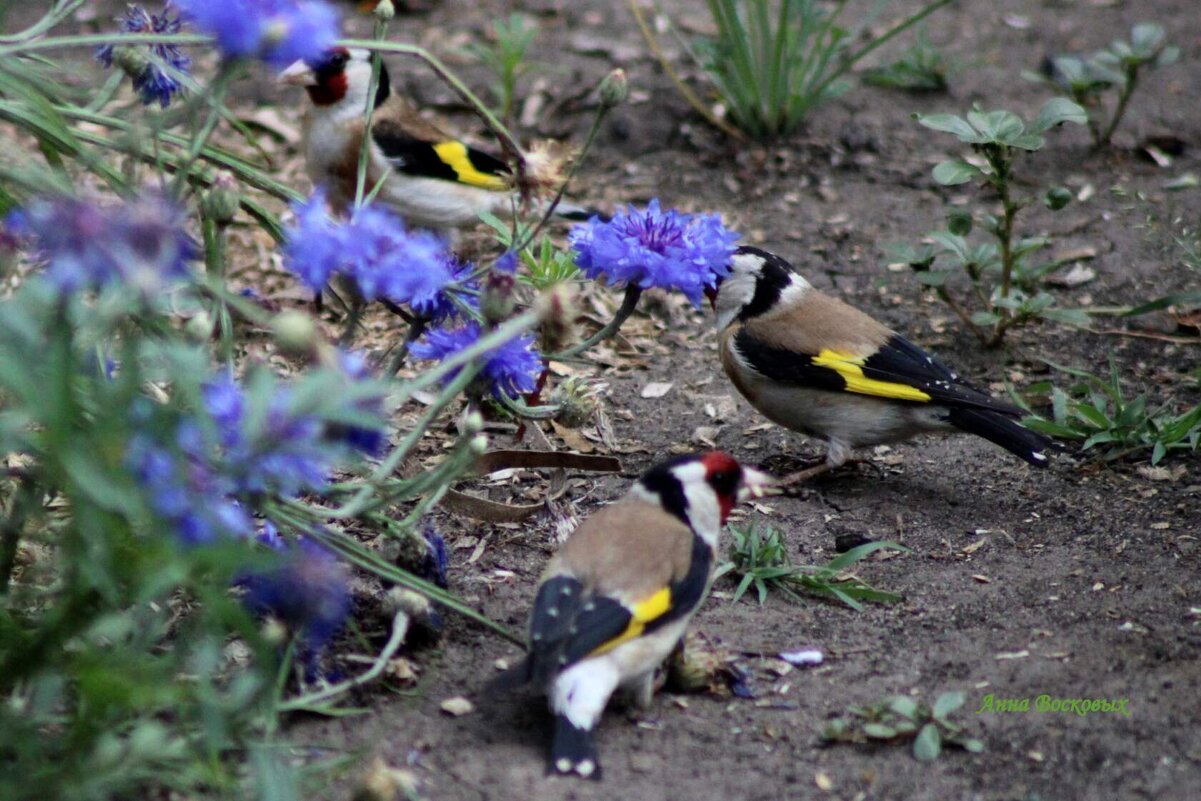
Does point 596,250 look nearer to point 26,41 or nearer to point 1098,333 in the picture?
point 26,41

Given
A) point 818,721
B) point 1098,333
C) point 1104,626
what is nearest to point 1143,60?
point 1098,333

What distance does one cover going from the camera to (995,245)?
5164 mm

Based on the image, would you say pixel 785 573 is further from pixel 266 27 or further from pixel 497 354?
pixel 266 27

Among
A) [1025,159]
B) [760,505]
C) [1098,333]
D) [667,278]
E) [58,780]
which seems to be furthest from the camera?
[1025,159]

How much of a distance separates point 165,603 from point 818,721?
143cm

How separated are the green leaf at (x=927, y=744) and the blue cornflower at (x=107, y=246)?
182cm

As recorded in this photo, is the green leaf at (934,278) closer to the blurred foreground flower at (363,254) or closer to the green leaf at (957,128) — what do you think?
the green leaf at (957,128)

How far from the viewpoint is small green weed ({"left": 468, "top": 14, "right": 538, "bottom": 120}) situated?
6.21 m

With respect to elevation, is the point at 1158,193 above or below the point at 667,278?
below

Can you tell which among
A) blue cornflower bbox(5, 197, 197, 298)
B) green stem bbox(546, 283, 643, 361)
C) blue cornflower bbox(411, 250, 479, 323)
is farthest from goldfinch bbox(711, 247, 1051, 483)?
blue cornflower bbox(5, 197, 197, 298)

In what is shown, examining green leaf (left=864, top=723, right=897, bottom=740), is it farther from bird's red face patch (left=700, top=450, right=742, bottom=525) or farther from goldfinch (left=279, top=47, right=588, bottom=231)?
goldfinch (left=279, top=47, right=588, bottom=231)

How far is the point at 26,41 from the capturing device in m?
2.98

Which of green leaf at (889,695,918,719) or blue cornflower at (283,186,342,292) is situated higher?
blue cornflower at (283,186,342,292)

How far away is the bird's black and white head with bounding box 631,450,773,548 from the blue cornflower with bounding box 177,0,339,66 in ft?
4.54
